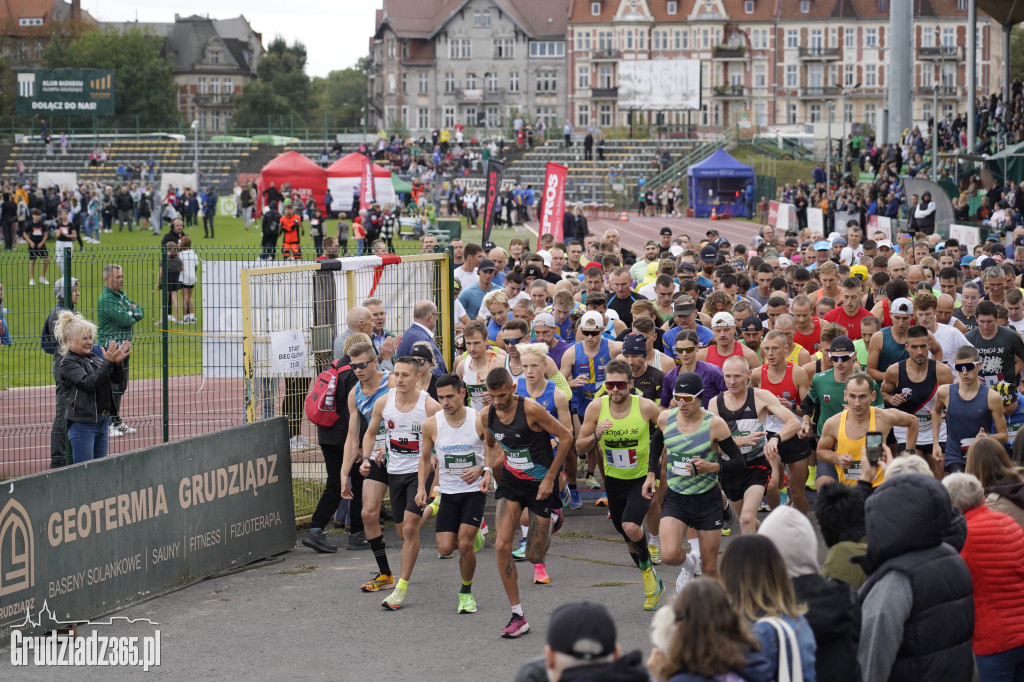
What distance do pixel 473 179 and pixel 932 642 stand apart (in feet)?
182

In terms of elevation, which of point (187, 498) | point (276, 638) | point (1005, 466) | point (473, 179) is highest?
point (473, 179)

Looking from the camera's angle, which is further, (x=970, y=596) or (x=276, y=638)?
(x=276, y=638)

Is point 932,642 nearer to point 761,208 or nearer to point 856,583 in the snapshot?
point 856,583

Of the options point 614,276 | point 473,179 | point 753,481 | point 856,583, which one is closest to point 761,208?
point 473,179

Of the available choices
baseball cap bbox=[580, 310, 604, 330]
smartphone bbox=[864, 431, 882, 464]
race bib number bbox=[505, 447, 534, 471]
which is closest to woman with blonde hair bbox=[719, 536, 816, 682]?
smartphone bbox=[864, 431, 882, 464]

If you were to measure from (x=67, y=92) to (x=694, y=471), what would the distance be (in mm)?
74680

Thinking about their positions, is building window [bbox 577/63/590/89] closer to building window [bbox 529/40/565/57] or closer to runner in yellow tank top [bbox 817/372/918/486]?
building window [bbox 529/40/565/57]

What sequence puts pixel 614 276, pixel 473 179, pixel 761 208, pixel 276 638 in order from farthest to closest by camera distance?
pixel 473 179 < pixel 761 208 < pixel 614 276 < pixel 276 638

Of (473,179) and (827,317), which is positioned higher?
(473,179)

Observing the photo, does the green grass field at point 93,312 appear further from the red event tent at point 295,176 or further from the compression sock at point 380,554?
the red event tent at point 295,176

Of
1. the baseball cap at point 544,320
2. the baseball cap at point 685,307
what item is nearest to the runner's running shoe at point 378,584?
the baseball cap at point 544,320

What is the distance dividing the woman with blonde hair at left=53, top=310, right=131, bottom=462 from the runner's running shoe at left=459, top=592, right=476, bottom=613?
11.7 ft

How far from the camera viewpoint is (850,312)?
11.7 m

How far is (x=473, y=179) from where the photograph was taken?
5966cm
